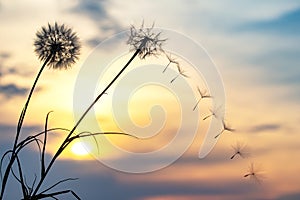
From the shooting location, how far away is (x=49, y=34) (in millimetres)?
9070

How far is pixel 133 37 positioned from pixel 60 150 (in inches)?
112

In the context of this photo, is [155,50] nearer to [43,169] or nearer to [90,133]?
[90,133]

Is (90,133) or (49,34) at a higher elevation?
(49,34)

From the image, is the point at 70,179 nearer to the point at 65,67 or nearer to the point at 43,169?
the point at 43,169

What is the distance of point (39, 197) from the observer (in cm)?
629

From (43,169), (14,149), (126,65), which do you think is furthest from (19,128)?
(126,65)

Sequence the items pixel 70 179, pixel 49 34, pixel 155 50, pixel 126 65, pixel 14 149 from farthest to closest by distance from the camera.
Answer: pixel 49 34
pixel 155 50
pixel 70 179
pixel 14 149
pixel 126 65

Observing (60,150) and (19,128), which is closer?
(60,150)

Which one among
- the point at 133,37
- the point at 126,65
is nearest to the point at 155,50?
the point at 133,37

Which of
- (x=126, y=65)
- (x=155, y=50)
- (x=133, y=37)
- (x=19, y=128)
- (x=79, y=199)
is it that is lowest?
(x=79, y=199)

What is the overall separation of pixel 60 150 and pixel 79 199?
0.71 meters

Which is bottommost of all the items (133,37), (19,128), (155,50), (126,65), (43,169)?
(43,169)

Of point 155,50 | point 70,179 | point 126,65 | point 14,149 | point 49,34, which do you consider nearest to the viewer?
point 126,65

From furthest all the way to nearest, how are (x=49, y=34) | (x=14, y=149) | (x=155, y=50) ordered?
(x=49, y=34)
(x=155, y=50)
(x=14, y=149)
